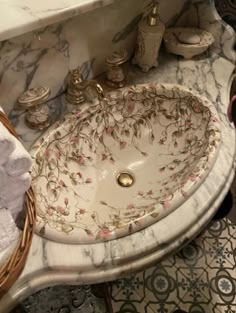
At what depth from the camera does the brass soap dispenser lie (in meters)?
0.92

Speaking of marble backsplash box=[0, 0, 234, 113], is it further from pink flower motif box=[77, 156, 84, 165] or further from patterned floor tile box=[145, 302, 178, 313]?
patterned floor tile box=[145, 302, 178, 313]

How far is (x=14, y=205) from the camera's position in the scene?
23.8 inches

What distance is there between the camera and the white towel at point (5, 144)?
0.50 m

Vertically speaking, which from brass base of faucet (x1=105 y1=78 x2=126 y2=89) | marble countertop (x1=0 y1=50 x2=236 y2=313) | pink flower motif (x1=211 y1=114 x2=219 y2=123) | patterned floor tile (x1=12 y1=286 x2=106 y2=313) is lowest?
patterned floor tile (x1=12 y1=286 x2=106 y2=313)

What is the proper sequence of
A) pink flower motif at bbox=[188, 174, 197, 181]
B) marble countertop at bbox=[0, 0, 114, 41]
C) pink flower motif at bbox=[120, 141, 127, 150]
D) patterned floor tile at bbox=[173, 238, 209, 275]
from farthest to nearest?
patterned floor tile at bbox=[173, 238, 209, 275] → pink flower motif at bbox=[120, 141, 127, 150] → pink flower motif at bbox=[188, 174, 197, 181] → marble countertop at bbox=[0, 0, 114, 41]

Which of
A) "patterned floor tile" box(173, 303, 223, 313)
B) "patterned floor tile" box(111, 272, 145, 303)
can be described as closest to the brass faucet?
"patterned floor tile" box(111, 272, 145, 303)

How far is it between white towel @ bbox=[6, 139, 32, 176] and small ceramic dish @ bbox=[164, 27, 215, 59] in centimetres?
67

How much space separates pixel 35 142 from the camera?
2.64ft

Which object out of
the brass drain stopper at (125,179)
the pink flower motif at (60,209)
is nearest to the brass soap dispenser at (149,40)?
the brass drain stopper at (125,179)

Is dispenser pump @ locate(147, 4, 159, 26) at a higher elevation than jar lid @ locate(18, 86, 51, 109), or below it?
higher

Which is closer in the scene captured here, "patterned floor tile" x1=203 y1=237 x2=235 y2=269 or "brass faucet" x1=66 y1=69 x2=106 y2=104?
"brass faucet" x1=66 y1=69 x2=106 y2=104

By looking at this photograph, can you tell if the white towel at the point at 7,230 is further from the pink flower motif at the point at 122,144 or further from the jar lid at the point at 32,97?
the pink flower motif at the point at 122,144

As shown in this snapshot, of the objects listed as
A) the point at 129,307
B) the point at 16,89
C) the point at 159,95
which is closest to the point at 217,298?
the point at 129,307

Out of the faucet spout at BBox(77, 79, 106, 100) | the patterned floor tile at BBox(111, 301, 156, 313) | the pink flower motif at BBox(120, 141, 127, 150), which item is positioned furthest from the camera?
the patterned floor tile at BBox(111, 301, 156, 313)
